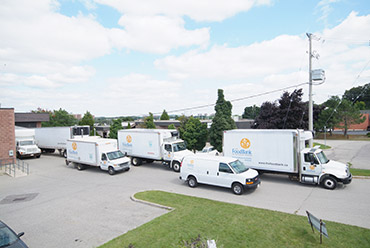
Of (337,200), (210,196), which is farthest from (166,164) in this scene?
(337,200)

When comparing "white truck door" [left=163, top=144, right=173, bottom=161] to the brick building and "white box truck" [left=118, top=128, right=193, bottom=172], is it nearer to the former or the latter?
"white box truck" [left=118, top=128, right=193, bottom=172]

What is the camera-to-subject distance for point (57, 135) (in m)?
28.0

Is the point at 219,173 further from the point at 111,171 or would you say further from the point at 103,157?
the point at 103,157

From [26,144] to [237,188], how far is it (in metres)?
26.2

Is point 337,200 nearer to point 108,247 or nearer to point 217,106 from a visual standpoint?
point 108,247

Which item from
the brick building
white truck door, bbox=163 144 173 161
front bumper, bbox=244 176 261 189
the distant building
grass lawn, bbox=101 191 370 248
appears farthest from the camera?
the distant building

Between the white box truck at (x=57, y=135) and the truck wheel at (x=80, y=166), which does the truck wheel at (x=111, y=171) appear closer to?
the truck wheel at (x=80, y=166)

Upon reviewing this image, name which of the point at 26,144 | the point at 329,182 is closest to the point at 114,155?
the point at 329,182

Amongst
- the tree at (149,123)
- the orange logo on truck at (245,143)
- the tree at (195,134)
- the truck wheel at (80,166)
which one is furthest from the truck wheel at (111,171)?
the tree at (149,123)

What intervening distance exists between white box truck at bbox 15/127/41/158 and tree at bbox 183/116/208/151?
17.5m

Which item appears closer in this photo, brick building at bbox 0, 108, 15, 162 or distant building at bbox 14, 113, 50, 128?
brick building at bbox 0, 108, 15, 162

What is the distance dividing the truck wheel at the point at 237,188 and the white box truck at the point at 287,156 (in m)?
3.64

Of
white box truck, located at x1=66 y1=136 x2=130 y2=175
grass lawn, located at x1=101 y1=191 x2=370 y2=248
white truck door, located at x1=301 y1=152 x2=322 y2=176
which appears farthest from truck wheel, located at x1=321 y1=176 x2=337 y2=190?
white box truck, located at x1=66 y1=136 x2=130 y2=175

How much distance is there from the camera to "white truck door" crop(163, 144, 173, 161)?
62.4 ft
